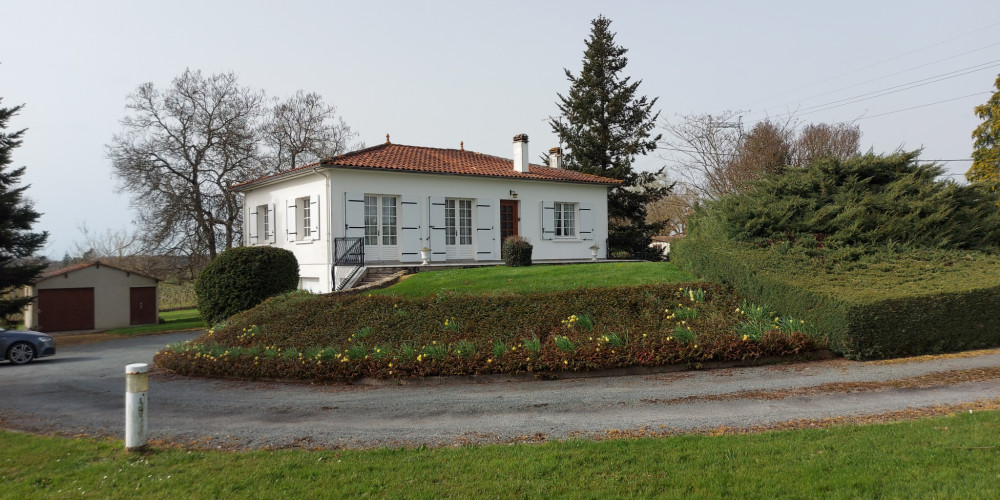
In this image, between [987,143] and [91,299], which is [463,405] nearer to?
[91,299]

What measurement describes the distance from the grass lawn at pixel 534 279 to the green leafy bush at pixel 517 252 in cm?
153

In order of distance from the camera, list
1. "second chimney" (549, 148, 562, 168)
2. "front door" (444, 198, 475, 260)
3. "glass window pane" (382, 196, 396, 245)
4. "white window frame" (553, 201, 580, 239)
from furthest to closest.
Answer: "second chimney" (549, 148, 562, 168), "white window frame" (553, 201, 580, 239), "front door" (444, 198, 475, 260), "glass window pane" (382, 196, 396, 245)

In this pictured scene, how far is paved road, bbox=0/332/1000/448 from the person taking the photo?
6070mm

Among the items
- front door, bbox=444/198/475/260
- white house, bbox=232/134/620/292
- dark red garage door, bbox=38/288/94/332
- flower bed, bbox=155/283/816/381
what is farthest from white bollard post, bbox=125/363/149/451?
dark red garage door, bbox=38/288/94/332

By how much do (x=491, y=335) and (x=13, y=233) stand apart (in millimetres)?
19670

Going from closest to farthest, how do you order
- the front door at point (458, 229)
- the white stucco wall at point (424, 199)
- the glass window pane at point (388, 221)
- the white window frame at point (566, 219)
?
the white stucco wall at point (424, 199) < the glass window pane at point (388, 221) < the front door at point (458, 229) < the white window frame at point (566, 219)

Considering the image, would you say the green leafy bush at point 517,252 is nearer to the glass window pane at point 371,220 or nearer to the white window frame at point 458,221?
the white window frame at point 458,221

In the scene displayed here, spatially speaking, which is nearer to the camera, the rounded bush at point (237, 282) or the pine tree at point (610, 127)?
the rounded bush at point (237, 282)

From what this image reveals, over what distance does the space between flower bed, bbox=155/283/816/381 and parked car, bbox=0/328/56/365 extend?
459 centimetres

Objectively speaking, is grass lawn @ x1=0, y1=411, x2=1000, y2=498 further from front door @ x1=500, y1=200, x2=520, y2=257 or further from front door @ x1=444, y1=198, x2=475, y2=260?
front door @ x1=500, y1=200, x2=520, y2=257

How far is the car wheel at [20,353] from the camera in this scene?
531 inches

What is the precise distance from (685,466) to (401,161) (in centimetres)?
1663

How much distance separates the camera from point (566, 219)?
73.6 feet

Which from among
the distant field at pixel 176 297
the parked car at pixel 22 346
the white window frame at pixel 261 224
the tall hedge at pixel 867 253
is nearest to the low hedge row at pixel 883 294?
the tall hedge at pixel 867 253
